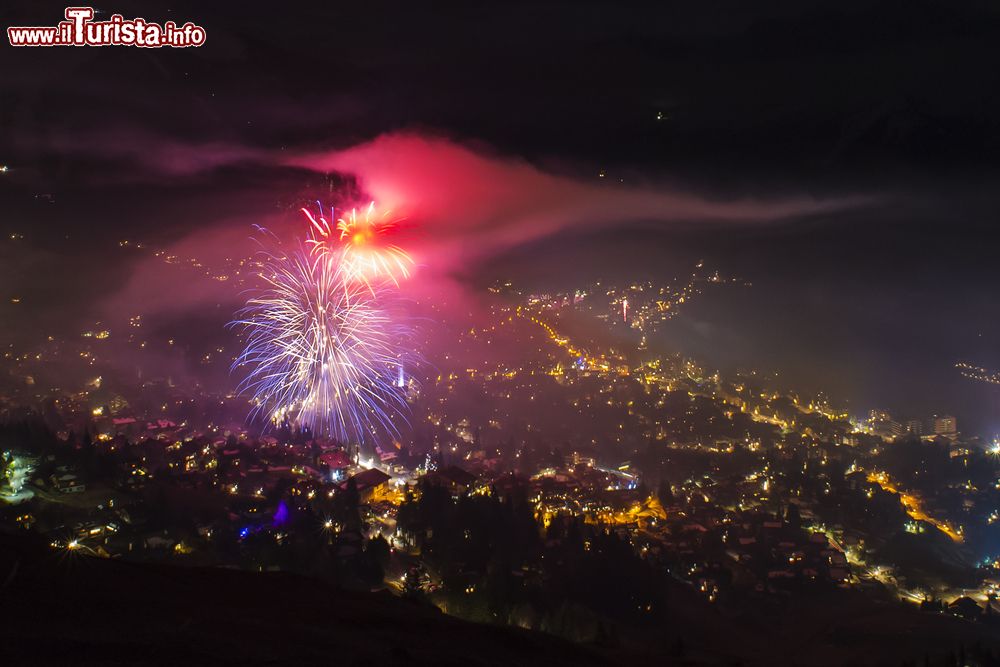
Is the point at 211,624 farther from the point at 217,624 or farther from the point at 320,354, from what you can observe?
the point at 320,354

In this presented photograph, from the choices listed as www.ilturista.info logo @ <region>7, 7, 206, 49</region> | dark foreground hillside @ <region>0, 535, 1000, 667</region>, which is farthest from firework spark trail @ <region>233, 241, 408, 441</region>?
dark foreground hillside @ <region>0, 535, 1000, 667</region>

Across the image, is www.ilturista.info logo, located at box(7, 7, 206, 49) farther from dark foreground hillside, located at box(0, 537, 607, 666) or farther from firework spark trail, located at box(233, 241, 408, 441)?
dark foreground hillside, located at box(0, 537, 607, 666)

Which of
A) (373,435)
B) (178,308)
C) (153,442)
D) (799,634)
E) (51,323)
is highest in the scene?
(178,308)

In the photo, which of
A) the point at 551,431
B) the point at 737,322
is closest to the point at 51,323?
the point at 551,431

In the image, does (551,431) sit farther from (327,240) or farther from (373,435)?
(327,240)

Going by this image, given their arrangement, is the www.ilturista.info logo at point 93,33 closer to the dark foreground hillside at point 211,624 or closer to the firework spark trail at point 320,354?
the firework spark trail at point 320,354

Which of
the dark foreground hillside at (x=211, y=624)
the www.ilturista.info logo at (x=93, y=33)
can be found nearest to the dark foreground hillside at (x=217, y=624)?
the dark foreground hillside at (x=211, y=624)

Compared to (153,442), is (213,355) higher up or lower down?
higher up

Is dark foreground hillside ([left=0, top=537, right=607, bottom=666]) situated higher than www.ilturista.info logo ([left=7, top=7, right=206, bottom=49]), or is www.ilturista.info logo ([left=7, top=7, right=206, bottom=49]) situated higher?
www.ilturista.info logo ([left=7, top=7, right=206, bottom=49])

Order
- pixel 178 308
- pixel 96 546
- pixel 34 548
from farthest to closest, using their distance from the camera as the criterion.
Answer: pixel 178 308
pixel 96 546
pixel 34 548
